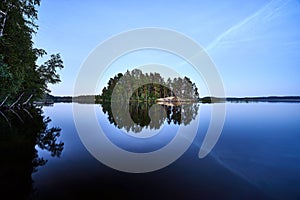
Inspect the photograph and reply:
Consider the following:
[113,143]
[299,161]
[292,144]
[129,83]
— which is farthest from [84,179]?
[129,83]

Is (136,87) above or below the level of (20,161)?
above

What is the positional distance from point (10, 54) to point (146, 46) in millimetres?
12560

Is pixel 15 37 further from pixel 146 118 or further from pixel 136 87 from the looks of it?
pixel 136 87

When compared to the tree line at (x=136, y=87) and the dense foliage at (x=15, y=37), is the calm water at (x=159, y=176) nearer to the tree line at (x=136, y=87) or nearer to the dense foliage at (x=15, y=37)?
the dense foliage at (x=15, y=37)

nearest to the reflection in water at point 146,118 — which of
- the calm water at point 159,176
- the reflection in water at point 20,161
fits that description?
the reflection in water at point 20,161

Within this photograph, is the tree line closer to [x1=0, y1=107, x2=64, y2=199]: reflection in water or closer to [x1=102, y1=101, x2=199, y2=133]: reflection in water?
[x1=102, y1=101, x2=199, y2=133]: reflection in water

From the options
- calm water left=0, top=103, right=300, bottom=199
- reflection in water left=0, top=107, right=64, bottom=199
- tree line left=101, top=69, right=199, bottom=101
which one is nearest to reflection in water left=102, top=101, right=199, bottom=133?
reflection in water left=0, top=107, right=64, bottom=199

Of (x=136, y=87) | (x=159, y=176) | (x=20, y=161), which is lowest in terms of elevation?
(x=159, y=176)

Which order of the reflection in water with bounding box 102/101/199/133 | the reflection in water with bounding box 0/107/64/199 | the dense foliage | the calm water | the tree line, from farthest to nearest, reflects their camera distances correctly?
1. the tree line
2. the reflection in water with bounding box 102/101/199/133
3. the dense foliage
4. the reflection in water with bounding box 0/107/64/199
5. the calm water

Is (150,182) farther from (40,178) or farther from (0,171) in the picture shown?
(0,171)

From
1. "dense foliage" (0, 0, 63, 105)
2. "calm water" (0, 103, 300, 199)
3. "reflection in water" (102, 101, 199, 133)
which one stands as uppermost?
"dense foliage" (0, 0, 63, 105)

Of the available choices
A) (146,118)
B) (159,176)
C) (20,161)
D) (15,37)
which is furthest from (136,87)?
Result: (159,176)

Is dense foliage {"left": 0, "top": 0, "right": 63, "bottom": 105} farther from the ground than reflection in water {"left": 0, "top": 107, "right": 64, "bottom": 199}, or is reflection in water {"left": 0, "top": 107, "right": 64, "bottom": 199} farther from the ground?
A: dense foliage {"left": 0, "top": 0, "right": 63, "bottom": 105}

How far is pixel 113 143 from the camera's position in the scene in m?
12.4
